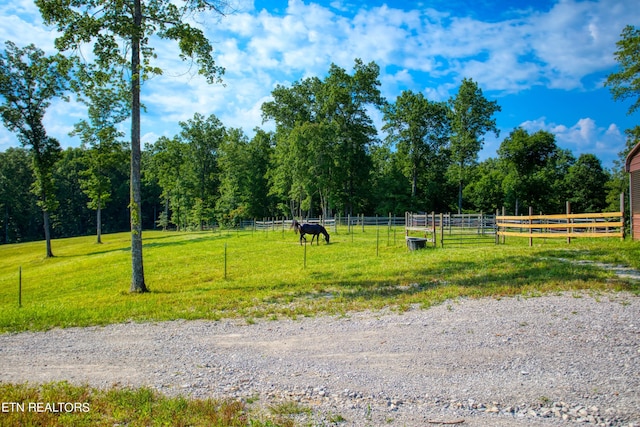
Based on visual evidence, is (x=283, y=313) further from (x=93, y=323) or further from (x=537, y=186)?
(x=537, y=186)

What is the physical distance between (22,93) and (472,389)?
134 ft

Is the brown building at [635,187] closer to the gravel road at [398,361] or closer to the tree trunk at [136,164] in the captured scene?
the gravel road at [398,361]

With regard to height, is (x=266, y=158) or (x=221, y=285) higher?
(x=266, y=158)

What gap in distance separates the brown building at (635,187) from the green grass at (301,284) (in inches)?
97.3

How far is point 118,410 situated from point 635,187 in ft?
74.9

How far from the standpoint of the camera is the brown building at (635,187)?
18231 millimetres

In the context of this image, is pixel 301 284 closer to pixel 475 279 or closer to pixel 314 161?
pixel 475 279

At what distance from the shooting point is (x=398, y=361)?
6.14 meters

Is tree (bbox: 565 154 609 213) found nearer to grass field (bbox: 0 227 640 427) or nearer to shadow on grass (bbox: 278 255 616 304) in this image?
grass field (bbox: 0 227 640 427)

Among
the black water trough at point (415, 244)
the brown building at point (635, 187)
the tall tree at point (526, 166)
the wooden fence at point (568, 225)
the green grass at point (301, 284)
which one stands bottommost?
the green grass at point (301, 284)

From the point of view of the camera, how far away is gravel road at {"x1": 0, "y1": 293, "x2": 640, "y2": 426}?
15.1 feet

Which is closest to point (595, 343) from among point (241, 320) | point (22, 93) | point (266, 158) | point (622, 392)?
point (622, 392)

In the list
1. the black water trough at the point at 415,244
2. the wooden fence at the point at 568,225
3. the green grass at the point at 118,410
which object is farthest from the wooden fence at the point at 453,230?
the green grass at the point at 118,410

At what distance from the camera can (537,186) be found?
55.4 meters
